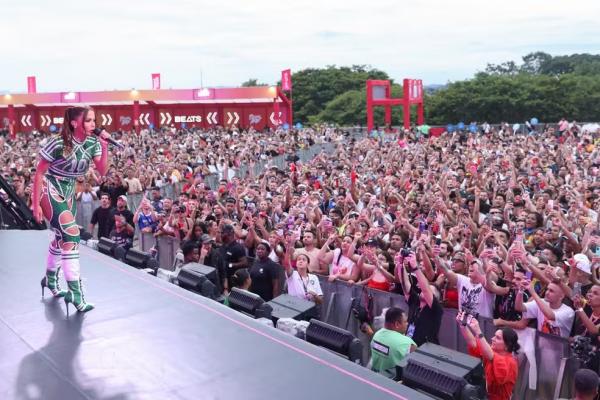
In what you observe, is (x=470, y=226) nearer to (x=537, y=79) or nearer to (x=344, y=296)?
(x=344, y=296)

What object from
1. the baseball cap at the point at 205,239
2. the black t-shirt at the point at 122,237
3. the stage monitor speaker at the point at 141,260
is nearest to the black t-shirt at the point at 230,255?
the baseball cap at the point at 205,239

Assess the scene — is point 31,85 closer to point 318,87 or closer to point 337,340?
point 318,87

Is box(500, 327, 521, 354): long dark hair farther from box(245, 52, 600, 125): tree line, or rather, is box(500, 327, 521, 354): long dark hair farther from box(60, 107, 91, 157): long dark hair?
box(245, 52, 600, 125): tree line

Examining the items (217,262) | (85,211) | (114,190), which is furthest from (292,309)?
(85,211)

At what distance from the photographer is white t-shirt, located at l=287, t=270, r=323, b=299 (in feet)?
24.1

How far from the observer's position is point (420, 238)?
715cm

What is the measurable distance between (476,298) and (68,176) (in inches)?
151

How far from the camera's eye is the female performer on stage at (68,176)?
520 cm

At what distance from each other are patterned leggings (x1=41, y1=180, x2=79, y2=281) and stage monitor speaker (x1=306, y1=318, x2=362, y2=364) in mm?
1968

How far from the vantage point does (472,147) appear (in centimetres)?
2008

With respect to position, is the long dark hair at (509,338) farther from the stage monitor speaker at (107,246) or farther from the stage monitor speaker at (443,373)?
the stage monitor speaker at (107,246)

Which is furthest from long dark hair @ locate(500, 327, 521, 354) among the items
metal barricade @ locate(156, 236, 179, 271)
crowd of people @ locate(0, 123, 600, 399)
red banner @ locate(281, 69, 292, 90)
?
red banner @ locate(281, 69, 292, 90)

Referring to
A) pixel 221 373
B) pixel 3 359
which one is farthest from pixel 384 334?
pixel 3 359

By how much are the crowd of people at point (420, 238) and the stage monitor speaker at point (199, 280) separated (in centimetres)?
45
